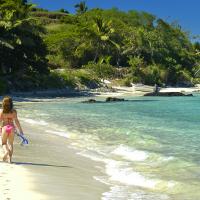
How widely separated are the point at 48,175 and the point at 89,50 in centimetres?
5963

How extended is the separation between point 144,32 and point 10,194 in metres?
70.1

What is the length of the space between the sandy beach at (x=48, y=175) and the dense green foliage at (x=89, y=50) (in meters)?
30.3

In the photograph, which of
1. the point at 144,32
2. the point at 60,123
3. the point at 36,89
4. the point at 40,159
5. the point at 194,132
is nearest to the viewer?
the point at 40,159

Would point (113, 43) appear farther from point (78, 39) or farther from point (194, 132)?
point (194, 132)

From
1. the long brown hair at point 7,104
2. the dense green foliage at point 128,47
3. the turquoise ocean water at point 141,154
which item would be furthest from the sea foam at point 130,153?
the dense green foliage at point 128,47

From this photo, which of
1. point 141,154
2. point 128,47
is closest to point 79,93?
point 128,47

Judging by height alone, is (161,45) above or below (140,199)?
above

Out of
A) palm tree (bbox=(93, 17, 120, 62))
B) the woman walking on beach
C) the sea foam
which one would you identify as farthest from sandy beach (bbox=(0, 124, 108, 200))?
palm tree (bbox=(93, 17, 120, 62))

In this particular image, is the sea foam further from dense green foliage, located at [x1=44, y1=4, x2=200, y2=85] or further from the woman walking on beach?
dense green foliage, located at [x1=44, y1=4, x2=200, y2=85]

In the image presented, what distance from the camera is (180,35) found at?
90875mm

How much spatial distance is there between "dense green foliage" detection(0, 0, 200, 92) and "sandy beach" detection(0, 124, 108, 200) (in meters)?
30.3

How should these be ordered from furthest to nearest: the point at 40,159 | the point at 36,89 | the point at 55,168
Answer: the point at 36,89 < the point at 40,159 < the point at 55,168

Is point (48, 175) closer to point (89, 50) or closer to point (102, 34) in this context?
point (102, 34)

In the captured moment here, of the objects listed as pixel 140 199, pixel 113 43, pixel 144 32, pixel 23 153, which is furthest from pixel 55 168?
pixel 144 32
